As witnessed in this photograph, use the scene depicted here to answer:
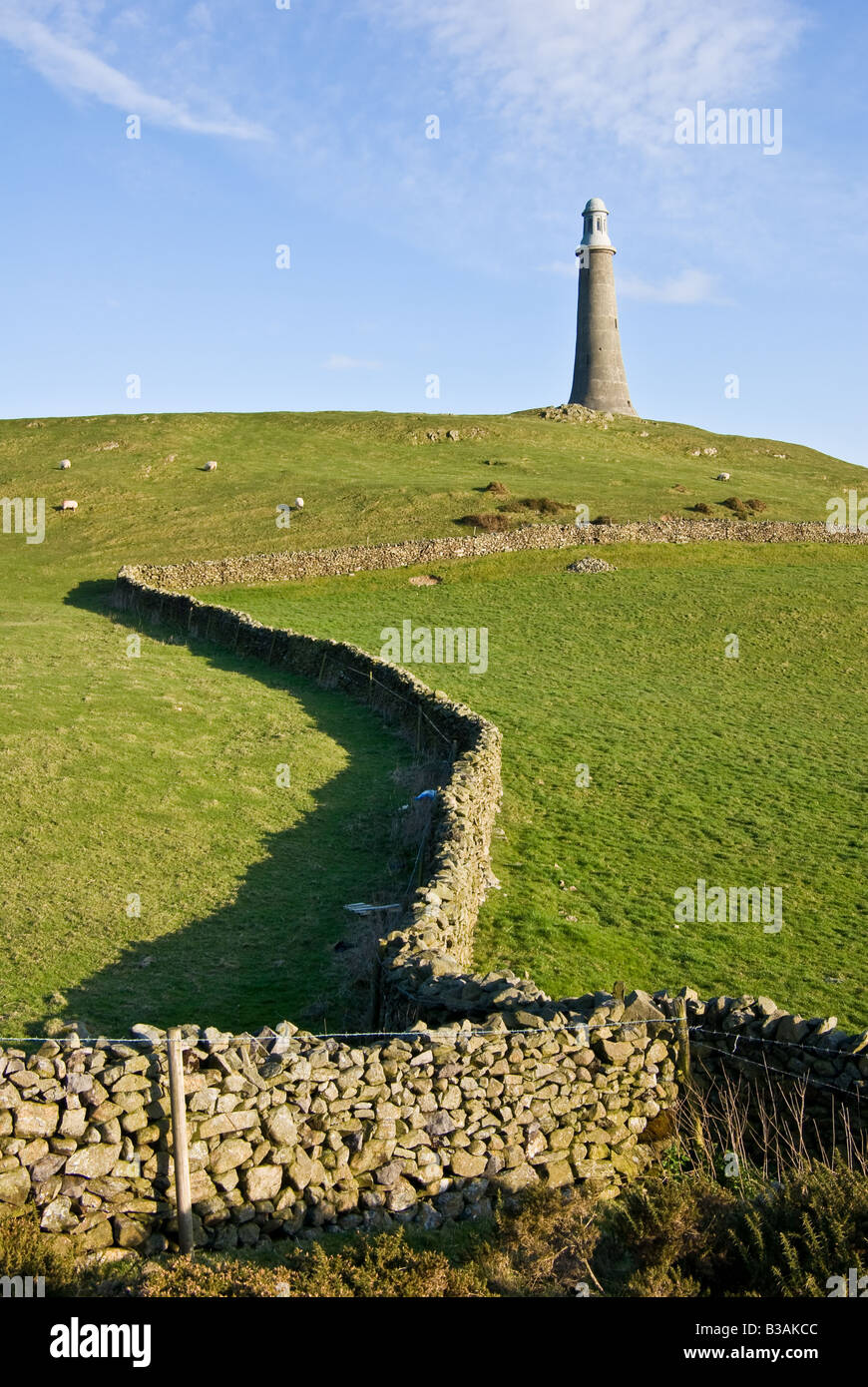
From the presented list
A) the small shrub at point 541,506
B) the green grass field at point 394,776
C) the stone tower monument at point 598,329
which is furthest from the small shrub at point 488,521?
the stone tower monument at point 598,329

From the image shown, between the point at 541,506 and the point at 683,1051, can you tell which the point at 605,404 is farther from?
the point at 683,1051

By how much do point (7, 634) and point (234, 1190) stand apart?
3141 centimetres

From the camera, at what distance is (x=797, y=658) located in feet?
Result: 115

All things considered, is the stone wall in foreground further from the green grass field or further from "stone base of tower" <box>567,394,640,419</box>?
"stone base of tower" <box>567,394,640,419</box>

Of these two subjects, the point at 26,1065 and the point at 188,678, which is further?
the point at 188,678

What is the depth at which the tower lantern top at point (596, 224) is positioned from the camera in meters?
95.6

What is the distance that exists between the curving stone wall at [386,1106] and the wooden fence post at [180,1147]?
0.66 feet

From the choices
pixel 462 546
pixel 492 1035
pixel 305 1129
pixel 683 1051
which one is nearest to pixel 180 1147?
pixel 305 1129

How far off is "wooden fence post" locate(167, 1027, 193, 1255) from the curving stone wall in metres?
0.20

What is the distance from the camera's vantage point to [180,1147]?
7.52 metres

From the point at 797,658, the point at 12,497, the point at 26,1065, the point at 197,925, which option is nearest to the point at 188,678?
the point at 197,925

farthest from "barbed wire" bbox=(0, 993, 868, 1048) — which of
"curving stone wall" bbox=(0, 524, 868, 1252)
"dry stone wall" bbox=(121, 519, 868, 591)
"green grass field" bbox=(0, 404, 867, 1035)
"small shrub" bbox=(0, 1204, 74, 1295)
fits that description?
"dry stone wall" bbox=(121, 519, 868, 591)

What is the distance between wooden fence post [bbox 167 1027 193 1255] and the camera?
7.47 metres
